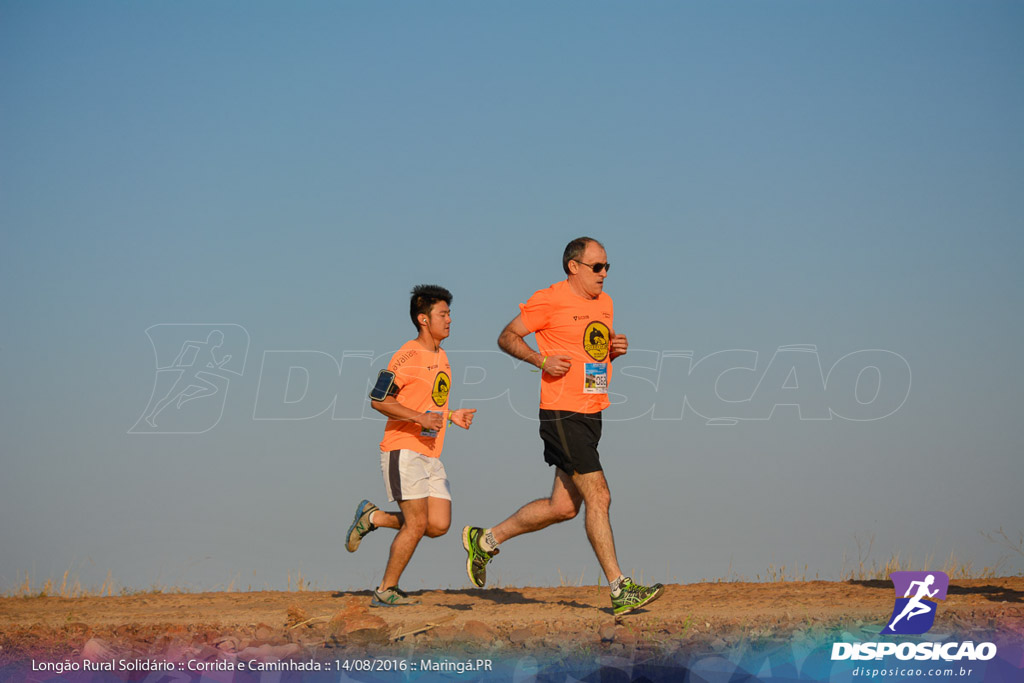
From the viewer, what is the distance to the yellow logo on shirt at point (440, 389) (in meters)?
7.88

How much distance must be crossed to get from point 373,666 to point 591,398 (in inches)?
97.7

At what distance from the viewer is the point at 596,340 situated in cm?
729

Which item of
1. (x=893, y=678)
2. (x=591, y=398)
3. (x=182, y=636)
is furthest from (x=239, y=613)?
(x=893, y=678)

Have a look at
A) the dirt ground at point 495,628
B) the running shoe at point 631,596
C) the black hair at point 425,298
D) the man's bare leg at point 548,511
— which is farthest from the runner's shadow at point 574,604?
the black hair at point 425,298

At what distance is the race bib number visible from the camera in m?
7.17

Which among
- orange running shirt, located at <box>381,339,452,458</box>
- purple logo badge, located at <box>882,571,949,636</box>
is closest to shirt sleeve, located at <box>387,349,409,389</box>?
orange running shirt, located at <box>381,339,452,458</box>

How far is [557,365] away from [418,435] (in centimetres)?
138

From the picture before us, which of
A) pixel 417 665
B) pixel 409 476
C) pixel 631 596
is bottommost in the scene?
pixel 417 665

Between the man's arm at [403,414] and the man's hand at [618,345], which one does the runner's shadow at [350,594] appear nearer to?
the man's arm at [403,414]

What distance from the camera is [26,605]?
9352 mm

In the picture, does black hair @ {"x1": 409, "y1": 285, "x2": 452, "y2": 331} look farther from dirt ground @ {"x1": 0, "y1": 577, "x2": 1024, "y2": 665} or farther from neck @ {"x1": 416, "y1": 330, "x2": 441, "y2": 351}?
dirt ground @ {"x1": 0, "y1": 577, "x2": 1024, "y2": 665}

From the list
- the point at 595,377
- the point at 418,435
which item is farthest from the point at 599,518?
the point at 418,435

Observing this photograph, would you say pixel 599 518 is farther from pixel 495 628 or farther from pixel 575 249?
pixel 575 249

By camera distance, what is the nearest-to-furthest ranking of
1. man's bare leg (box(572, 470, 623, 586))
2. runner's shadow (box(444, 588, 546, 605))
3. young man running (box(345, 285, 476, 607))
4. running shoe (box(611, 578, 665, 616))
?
1. running shoe (box(611, 578, 665, 616))
2. man's bare leg (box(572, 470, 623, 586))
3. young man running (box(345, 285, 476, 607))
4. runner's shadow (box(444, 588, 546, 605))
